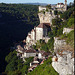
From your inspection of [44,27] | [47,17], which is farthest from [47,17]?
[44,27]

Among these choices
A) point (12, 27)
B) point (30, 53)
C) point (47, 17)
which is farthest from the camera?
point (12, 27)

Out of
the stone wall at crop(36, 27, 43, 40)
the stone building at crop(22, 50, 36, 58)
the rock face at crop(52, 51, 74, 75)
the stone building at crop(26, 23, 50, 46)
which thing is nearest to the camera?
the rock face at crop(52, 51, 74, 75)

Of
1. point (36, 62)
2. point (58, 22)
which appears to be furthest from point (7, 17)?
point (36, 62)

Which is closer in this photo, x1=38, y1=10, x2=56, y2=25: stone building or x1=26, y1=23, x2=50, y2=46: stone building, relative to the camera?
x1=26, y1=23, x2=50, y2=46: stone building

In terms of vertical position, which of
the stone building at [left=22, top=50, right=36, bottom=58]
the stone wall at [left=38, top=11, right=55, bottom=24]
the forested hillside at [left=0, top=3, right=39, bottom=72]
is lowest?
the stone building at [left=22, top=50, right=36, bottom=58]

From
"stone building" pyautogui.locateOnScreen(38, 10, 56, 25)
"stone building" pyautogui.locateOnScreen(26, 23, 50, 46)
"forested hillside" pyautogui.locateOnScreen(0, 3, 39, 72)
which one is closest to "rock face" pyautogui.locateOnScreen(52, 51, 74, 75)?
"stone building" pyautogui.locateOnScreen(26, 23, 50, 46)

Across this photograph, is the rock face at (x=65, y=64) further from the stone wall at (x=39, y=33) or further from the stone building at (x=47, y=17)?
the stone building at (x=47, y=17)

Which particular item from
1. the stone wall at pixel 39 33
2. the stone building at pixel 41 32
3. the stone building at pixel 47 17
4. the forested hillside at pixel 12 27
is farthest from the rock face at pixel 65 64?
the forested hillside at pixel 12 27

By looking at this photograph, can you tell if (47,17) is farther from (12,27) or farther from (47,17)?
(12,27)

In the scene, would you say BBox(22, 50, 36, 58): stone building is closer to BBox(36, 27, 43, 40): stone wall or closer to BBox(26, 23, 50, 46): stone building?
BBox(26, 23, 50, 46): stone building
